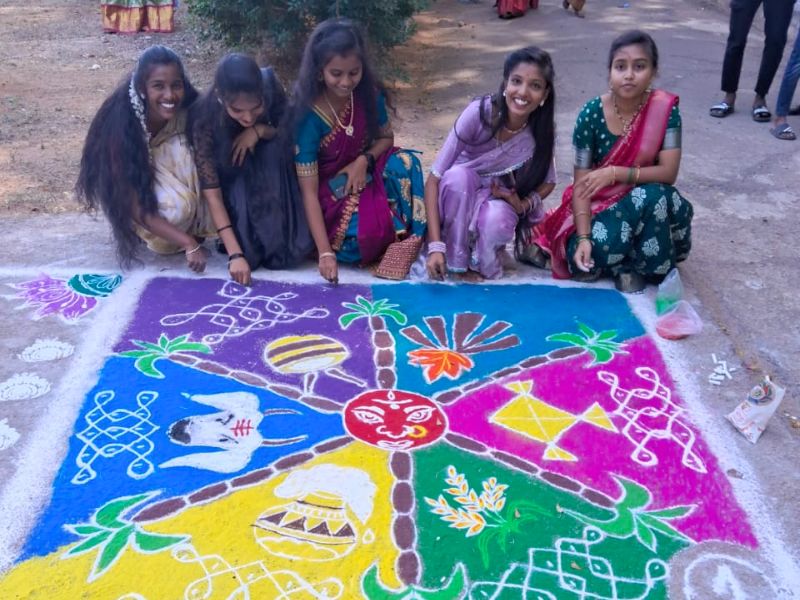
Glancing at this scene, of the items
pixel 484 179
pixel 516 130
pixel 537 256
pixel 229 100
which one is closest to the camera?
pixel 229 100

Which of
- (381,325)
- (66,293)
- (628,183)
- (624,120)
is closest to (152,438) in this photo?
(381,325)

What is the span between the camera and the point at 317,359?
261 cm

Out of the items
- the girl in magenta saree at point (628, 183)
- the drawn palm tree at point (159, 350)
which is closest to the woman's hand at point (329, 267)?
the drawn palm tree at point (159, 350)

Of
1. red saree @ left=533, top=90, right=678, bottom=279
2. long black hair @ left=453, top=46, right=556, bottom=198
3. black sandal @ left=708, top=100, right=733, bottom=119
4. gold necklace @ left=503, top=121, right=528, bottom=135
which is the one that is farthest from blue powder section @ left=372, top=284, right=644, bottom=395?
black sandal @ left=708, top=100, right=733, bottom=119

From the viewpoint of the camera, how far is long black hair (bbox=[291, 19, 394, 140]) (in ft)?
9.43

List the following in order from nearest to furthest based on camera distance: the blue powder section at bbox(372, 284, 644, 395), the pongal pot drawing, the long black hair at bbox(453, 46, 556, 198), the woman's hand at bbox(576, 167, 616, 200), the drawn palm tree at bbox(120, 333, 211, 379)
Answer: the pongal pot drawing < the drawn palm tree at bbox(120, 333, 211, 379) < the blue powder section at bbox(372, 284, 644, 395) < the long black hair at bbox(453, 46, 556, 198) < the woman's hand at bbox(576, 167, 616, 200)

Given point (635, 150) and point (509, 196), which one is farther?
point (509, 196)

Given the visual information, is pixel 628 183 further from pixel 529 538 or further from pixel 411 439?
pixel 529 538

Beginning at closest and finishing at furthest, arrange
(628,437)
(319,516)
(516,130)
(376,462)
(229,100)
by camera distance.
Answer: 1. (319,516)
2. (376,462)
3. (628,437)
4. (229,100)
5. (516,130)

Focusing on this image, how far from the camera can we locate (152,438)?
2.19 m

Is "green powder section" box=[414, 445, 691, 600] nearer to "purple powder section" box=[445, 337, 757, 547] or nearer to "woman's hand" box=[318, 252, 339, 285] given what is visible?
"purple powder section" box=[445, 337, 757, 547]

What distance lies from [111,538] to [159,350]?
0.86 meters

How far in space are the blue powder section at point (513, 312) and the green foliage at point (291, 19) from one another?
2.69 m

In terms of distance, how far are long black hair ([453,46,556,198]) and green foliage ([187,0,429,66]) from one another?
2328 millimetres
